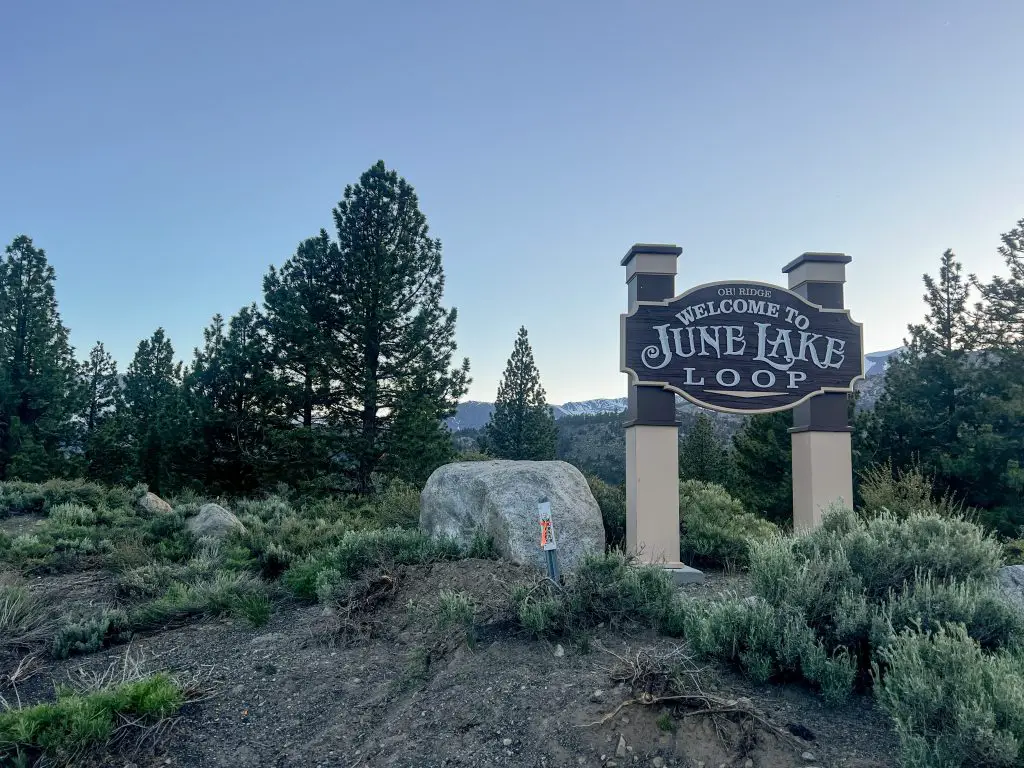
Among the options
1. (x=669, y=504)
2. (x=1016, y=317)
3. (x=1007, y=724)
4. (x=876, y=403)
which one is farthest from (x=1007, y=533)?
(x=1007, y=724)

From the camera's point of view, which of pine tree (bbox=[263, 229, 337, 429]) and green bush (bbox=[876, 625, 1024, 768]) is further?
pine tree (bbox=[263, 229, 337, 429])

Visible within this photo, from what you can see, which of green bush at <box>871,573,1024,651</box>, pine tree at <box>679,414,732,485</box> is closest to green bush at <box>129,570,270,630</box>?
green bush at <box>871,573,1024,651</box>

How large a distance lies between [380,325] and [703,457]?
724 inches

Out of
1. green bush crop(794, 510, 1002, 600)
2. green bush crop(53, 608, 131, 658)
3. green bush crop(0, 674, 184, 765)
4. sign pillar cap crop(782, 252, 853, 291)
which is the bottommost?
green bush crop(53, 608, 131, 658)

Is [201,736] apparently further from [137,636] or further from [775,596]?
[775,596]

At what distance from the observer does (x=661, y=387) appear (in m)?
8.92

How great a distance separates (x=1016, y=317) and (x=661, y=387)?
72.2 feet

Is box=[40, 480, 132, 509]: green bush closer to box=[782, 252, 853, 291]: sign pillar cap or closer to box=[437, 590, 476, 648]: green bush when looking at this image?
box=[437, 590, 476, 648]: green bush

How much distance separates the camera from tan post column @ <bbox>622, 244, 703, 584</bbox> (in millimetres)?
8523

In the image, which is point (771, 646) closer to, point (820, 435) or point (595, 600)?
point (595, 600)

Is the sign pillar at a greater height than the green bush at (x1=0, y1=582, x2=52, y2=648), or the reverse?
the sign pillar

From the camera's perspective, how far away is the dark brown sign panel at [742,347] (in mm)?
8984

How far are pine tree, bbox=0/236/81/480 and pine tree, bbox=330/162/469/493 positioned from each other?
36.0ft

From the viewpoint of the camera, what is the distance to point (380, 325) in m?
22.4
